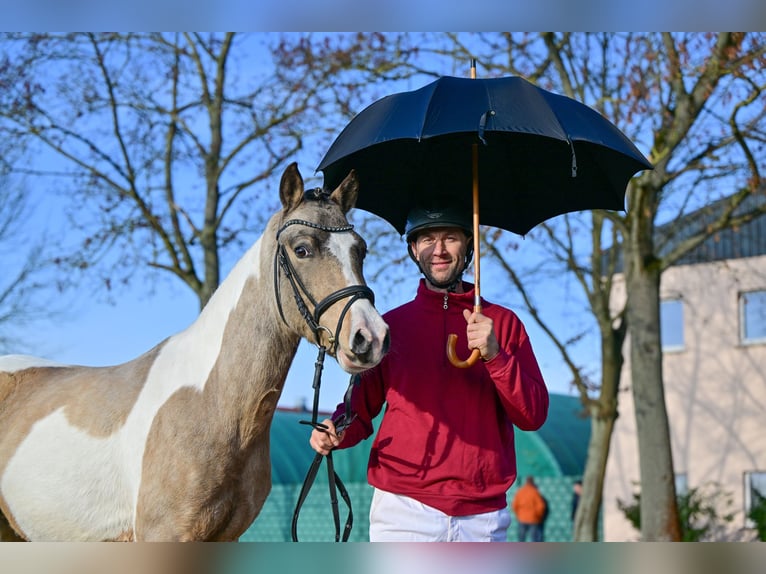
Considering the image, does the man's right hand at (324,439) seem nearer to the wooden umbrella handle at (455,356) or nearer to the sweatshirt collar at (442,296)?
the wooden umbrella handle at (455,356)

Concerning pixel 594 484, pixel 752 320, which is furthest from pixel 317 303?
pixel 752 320

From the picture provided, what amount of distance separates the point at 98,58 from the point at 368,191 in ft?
28.8

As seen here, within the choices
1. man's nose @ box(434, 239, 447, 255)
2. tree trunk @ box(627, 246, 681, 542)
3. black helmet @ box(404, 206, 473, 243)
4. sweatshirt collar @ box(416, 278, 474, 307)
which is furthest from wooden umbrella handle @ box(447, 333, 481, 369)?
tree trunk @ box(627, 246, 681, 542)

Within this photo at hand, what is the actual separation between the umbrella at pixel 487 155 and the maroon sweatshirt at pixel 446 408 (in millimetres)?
234

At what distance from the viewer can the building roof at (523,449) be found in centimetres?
1922

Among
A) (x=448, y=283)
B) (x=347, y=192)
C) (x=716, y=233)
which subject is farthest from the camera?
(x=716, y=233)

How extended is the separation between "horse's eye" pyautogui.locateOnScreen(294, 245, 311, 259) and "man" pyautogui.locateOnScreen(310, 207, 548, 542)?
467mm

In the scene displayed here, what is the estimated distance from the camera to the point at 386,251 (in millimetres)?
13305

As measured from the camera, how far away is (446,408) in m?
3.76

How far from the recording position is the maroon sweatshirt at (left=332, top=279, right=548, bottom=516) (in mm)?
3652

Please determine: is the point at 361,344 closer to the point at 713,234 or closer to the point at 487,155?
the point at 487,155

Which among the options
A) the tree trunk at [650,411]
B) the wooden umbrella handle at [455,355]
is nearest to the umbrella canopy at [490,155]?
the wooden umbrella handle at [455,355]

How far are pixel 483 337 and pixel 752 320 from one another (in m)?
21.8
